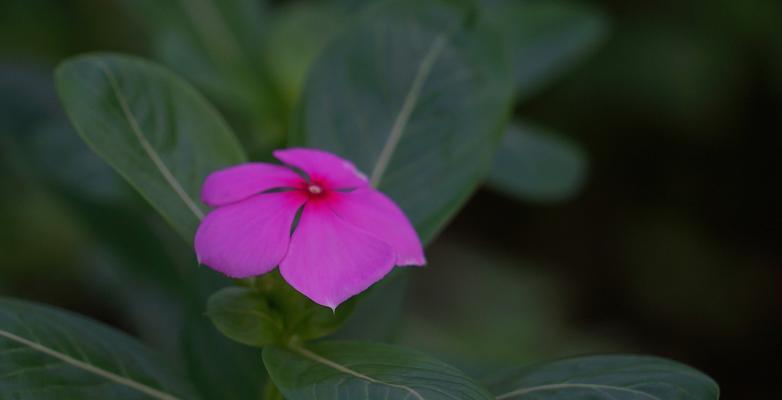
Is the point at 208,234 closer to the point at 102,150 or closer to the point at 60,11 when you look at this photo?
the point at 102,150

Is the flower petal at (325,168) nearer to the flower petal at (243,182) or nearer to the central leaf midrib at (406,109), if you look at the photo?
the flower petal at (243,182)

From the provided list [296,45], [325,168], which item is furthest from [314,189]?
[296,45]

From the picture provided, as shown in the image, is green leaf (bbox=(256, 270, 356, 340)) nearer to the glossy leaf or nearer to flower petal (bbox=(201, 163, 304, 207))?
flower petal (bbox=(201, 163, 304, 207))

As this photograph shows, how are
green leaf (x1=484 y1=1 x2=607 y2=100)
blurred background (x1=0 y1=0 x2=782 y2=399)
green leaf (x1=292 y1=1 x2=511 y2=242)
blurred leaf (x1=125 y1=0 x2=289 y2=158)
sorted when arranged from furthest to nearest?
blurred background (x1=0 y1=0 x2=782 y2=399)
green leaf (x1=484 y1=1 x2=607 y2=100)
blurred leaf (x1=125 y1=0 x2=289 y2=158)
green leaf (x1=292 y1=1 x2=511 y2=242)

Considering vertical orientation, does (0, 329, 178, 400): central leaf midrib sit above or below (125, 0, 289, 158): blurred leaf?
below

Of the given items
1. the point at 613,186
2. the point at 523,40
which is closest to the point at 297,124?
the point at 523,40

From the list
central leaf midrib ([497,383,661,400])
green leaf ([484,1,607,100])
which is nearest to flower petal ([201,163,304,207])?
central leaf midrib ([497,383,661,400])
